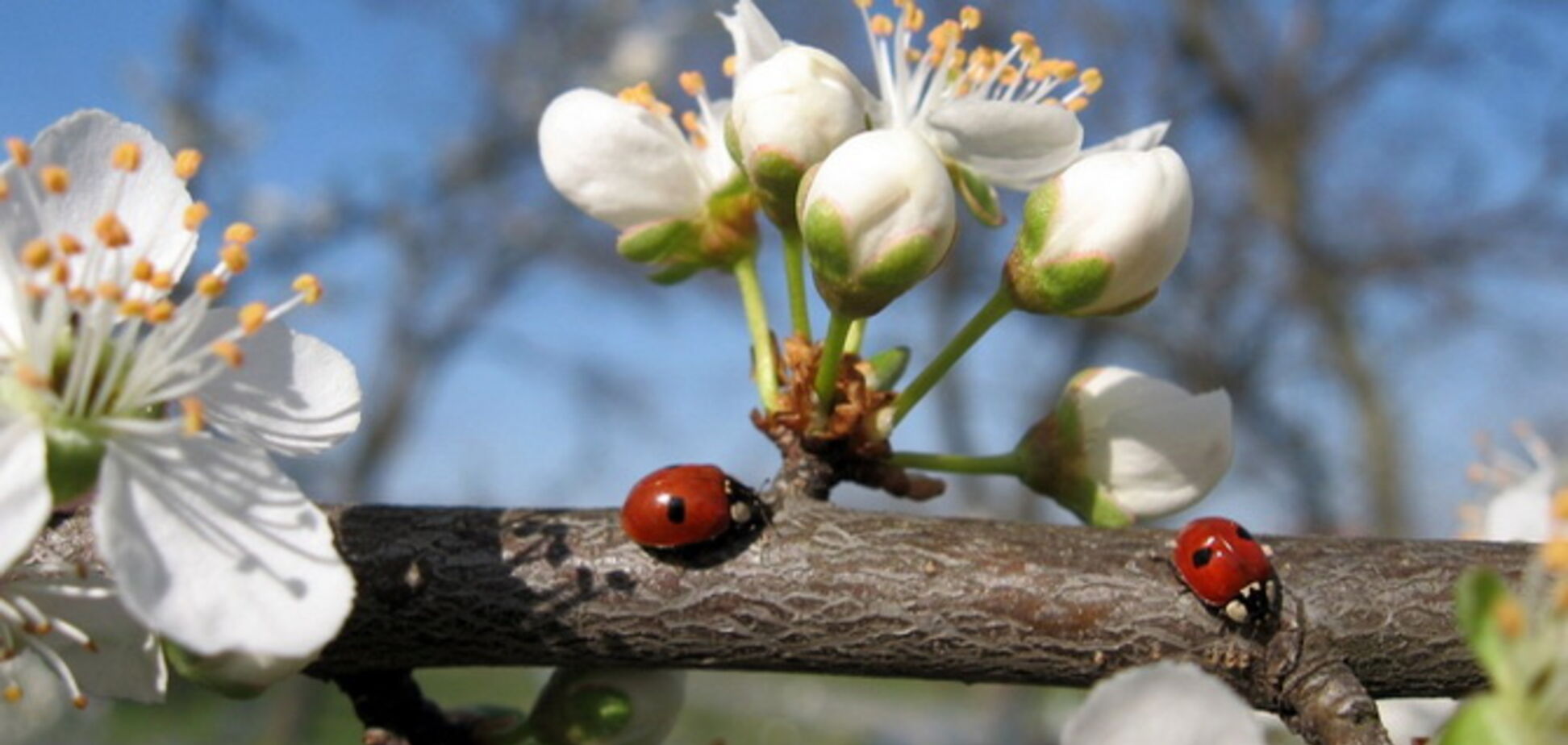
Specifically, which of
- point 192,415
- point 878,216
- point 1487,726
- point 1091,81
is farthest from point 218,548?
point 1091,81

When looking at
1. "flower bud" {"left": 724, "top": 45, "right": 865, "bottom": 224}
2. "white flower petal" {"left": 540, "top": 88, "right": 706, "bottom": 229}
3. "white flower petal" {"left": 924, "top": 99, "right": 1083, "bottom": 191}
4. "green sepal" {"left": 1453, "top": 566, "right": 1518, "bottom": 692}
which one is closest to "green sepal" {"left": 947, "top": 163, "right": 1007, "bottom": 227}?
"white flower petal" {"left": 924, "top": 99, "right": 1083, "bottom": 191}

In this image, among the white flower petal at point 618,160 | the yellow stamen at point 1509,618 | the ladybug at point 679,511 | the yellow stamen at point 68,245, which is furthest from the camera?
the white flower petal at point 618,160

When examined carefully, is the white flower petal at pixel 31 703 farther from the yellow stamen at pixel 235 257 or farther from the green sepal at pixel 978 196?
the green sepal at pixel 978 196

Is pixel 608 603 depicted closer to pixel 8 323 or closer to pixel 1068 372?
pixel 8 323

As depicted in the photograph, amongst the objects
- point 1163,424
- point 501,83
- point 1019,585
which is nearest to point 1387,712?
point 1163,424

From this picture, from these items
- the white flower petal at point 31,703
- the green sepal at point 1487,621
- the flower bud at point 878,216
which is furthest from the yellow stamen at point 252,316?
the green sepal at point 1487,621
